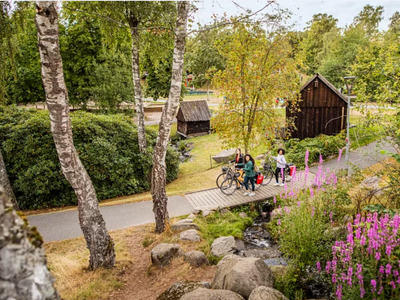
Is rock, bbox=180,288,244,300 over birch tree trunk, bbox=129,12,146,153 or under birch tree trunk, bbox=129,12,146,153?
under

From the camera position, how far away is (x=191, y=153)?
22234 millimetres

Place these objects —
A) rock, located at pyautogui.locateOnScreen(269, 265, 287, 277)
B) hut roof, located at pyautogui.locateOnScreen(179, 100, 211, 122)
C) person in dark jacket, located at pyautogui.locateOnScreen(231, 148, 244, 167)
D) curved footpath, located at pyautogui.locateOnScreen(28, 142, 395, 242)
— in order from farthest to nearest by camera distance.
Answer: hut roof, located at pyautogui.locateOnScreen(179, 100, 211, 122)
person in dark jacket, located at pyautogui.locateOnScreen(231, 148, 244, 167)
curved footpath, located at pyautogui.locateOnScreen(28, 142, 395, 242)
rock, located at pyautogui.locateOnScreen(269, 265, 287, 277)

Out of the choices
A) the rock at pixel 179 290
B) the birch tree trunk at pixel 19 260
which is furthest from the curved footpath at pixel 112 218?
the birch tree trunk at pixel 19 260

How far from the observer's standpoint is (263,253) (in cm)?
671

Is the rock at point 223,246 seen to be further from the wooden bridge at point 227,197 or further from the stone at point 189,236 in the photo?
the wooden bridge at point 227,197

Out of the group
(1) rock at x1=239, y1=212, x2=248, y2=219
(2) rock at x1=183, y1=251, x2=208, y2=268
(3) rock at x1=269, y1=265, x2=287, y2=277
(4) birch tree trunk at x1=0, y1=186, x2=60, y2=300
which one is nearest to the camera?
(4) birch tree trunk at x1=0, y1=186, x2=60, y2=300

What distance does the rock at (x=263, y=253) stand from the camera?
656 cm

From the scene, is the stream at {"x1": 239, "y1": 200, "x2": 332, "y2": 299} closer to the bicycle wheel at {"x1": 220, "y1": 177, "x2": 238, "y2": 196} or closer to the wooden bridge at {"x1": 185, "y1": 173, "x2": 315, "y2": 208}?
the wooden bridge at {"x1": 185, "y1": 173, "x2": 315, "y2": 208}

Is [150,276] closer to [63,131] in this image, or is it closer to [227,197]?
[63,131]

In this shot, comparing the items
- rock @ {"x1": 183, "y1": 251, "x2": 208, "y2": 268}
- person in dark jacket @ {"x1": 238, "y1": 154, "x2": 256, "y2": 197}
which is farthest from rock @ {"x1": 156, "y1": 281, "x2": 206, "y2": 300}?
person in dark jacket @ {"x1": 238, "y1": 154, "x2": 256, "y2": 197}

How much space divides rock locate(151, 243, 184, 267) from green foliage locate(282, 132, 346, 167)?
9.16 meters

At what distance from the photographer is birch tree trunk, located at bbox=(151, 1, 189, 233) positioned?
636cm

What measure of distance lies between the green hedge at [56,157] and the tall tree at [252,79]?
13.3 feet

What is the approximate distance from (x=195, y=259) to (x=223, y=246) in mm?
1067
